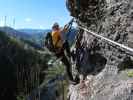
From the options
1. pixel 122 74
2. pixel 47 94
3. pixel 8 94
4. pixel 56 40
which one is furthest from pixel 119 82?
pixel 8 94

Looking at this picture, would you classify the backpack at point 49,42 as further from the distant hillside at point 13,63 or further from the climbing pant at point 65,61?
the distant hillside at point 13,63

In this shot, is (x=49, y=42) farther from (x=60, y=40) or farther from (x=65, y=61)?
(x=65, y=61)

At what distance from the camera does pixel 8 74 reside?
6119 cm

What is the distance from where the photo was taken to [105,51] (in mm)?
9469

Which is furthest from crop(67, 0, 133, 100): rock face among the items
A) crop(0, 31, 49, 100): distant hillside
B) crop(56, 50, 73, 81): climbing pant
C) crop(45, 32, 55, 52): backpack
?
crop(0, 31, 49, 100): distant hillside

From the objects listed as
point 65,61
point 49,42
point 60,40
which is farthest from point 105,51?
point 65,61

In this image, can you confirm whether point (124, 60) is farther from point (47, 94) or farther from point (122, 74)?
point (47, 94)

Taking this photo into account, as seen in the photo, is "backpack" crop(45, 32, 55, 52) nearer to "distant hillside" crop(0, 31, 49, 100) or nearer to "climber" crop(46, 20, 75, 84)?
"climber" crop(46, 20, 75, 84)

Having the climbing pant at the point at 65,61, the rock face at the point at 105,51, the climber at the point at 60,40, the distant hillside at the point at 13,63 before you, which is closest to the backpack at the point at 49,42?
the climber at the point at 60,40

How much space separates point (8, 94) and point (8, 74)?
12.2 feet

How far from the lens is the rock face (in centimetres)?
787

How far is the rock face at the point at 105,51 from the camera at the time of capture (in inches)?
310

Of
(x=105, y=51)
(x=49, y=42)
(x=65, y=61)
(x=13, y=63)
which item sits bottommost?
(x=13, y=63)

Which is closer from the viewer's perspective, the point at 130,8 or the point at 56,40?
the point at 130,8
